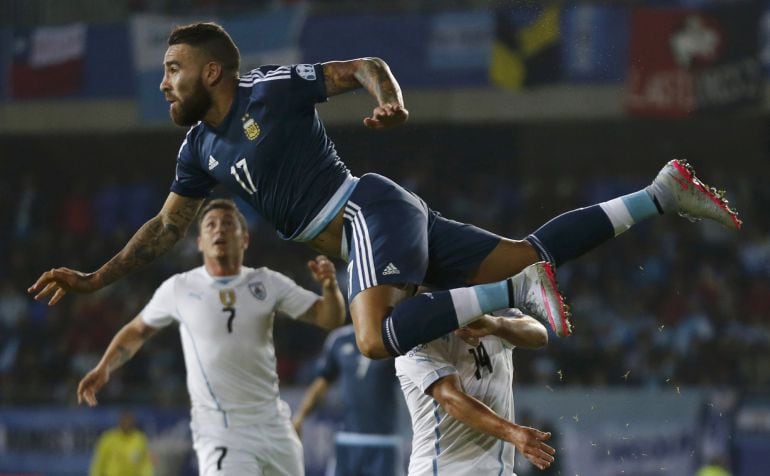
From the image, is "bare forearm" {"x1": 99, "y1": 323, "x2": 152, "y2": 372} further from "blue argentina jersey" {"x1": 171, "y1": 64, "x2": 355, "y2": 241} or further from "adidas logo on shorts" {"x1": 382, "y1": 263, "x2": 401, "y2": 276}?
"adidas logo on shorts" {"x1": 382, "y1": 263, "x2": 401, "y2": 276}

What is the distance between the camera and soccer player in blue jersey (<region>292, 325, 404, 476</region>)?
975cm

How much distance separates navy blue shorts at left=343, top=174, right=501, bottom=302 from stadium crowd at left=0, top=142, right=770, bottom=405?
7.25m

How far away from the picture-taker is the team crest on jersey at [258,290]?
746 cm

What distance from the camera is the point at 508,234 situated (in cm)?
1859

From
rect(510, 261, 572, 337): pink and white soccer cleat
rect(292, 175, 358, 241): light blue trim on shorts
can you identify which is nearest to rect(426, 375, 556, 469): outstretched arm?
rect(510, 261, 572, 337): pink and white soccer cleat

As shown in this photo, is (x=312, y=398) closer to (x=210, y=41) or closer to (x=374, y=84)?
(x=210, y=41)

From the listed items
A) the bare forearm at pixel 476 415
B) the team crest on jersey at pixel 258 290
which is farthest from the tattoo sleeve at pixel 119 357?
the bare forearm at pixel 476 415

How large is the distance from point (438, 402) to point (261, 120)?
1.52m

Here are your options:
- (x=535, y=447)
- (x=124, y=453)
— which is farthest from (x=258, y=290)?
(x=124, y=453)

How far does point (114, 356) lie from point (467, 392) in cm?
265

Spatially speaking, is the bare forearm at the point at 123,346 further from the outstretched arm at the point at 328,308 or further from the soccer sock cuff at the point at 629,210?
the soccer sock cuff at the point at 629,210

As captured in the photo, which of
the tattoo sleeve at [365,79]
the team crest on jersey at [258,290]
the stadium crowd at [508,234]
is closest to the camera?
the tattoo sleeve at [365,79]

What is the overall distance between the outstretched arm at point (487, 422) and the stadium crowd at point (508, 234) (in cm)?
784

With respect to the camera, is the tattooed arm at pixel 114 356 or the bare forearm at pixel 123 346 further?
the bare forearm at pixel 123 346
